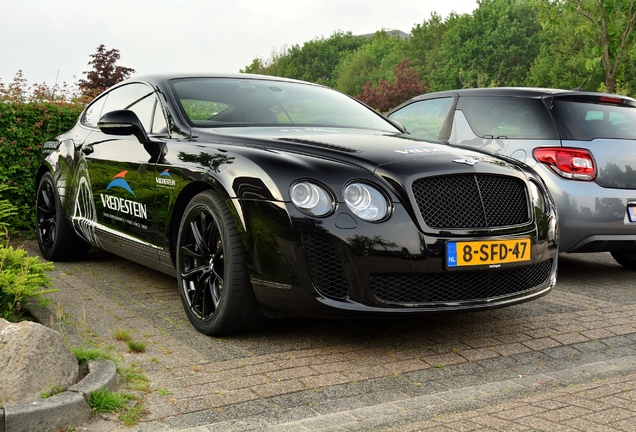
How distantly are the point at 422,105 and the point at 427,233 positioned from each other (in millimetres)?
4128

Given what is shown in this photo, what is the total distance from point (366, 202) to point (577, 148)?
2.91m

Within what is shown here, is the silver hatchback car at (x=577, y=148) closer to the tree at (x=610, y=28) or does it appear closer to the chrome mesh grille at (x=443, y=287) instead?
the chrome mesh grille at (x=443, y=287)

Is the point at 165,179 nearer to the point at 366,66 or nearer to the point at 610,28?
the point at 610,28

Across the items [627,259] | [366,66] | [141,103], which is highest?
[366,66]

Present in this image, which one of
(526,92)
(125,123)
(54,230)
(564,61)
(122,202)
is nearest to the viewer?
(125,123)

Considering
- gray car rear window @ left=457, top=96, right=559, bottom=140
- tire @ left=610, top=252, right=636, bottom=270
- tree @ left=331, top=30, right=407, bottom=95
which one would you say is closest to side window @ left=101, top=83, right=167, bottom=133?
gray car rear window @ left=457, top=96, right=559, bottom=140

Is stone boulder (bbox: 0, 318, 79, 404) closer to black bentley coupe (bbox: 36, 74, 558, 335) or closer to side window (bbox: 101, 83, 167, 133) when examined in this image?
black bentley coupe (bbox: 36, 74, 558, 335)

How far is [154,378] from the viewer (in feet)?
12.1

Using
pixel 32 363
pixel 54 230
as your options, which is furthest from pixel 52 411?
pixel 54 230

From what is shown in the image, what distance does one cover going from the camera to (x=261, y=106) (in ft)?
17.7

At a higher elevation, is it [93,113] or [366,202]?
[93,113]

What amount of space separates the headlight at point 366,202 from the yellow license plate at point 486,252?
1.27 feet

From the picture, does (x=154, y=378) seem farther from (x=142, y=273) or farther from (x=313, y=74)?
(x=313, y=74)

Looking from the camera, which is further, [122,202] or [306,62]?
[306,62]
